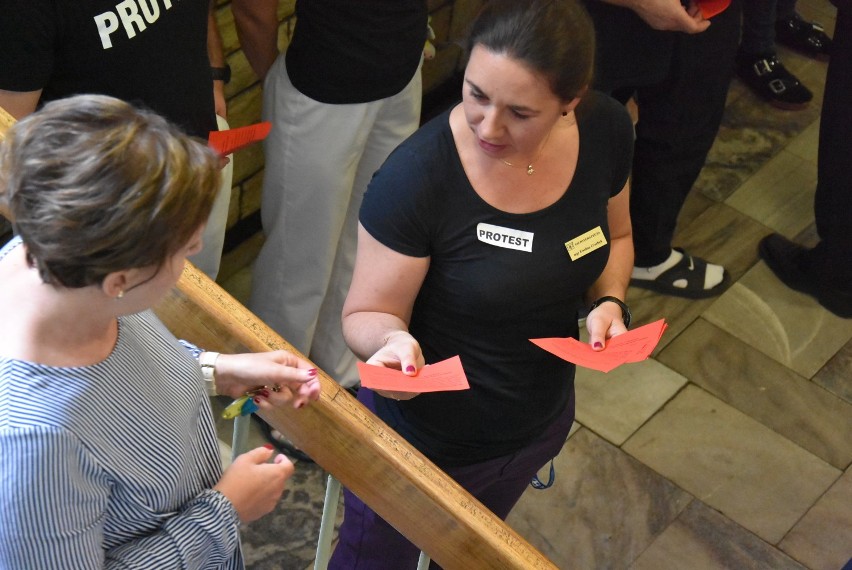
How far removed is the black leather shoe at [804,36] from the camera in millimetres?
4906

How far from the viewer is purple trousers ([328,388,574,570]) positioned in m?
1.95

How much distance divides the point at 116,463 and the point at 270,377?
0.27 m

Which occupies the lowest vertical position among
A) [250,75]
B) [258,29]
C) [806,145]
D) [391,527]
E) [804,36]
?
[806,145]

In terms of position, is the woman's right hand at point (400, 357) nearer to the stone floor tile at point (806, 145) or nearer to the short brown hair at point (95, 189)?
the short brown hair at point (95, 189)

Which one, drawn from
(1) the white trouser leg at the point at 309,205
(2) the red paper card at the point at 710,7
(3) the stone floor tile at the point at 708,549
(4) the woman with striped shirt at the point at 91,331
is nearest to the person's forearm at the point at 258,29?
(1) the white trouser leg at the point at 309,205

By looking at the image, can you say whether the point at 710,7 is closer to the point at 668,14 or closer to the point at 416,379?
the point at 668,14

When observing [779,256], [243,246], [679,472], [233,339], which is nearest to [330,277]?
[243,246]

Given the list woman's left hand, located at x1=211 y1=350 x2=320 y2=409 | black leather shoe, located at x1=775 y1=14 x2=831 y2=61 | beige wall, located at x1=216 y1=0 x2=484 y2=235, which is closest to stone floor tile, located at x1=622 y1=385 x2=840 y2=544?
beige wall, located at x1=216 y1=0 x2=484 y2=235

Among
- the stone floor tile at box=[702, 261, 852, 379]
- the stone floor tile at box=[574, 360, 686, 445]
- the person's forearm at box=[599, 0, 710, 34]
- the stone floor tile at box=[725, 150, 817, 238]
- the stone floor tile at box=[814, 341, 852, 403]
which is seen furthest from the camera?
the stone floor tile at box=[725, 150, 817, 238]

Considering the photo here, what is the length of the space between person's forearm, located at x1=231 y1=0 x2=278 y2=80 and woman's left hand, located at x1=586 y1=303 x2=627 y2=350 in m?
1.16

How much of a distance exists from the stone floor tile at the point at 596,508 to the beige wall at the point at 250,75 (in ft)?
4.41

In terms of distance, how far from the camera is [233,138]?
6.50 ft

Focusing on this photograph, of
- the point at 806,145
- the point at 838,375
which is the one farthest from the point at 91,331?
the point at 806,145

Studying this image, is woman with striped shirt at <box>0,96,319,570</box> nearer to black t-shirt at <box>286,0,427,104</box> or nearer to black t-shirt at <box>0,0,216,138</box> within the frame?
black t-shirt at <box>0,0,216,138</box>
